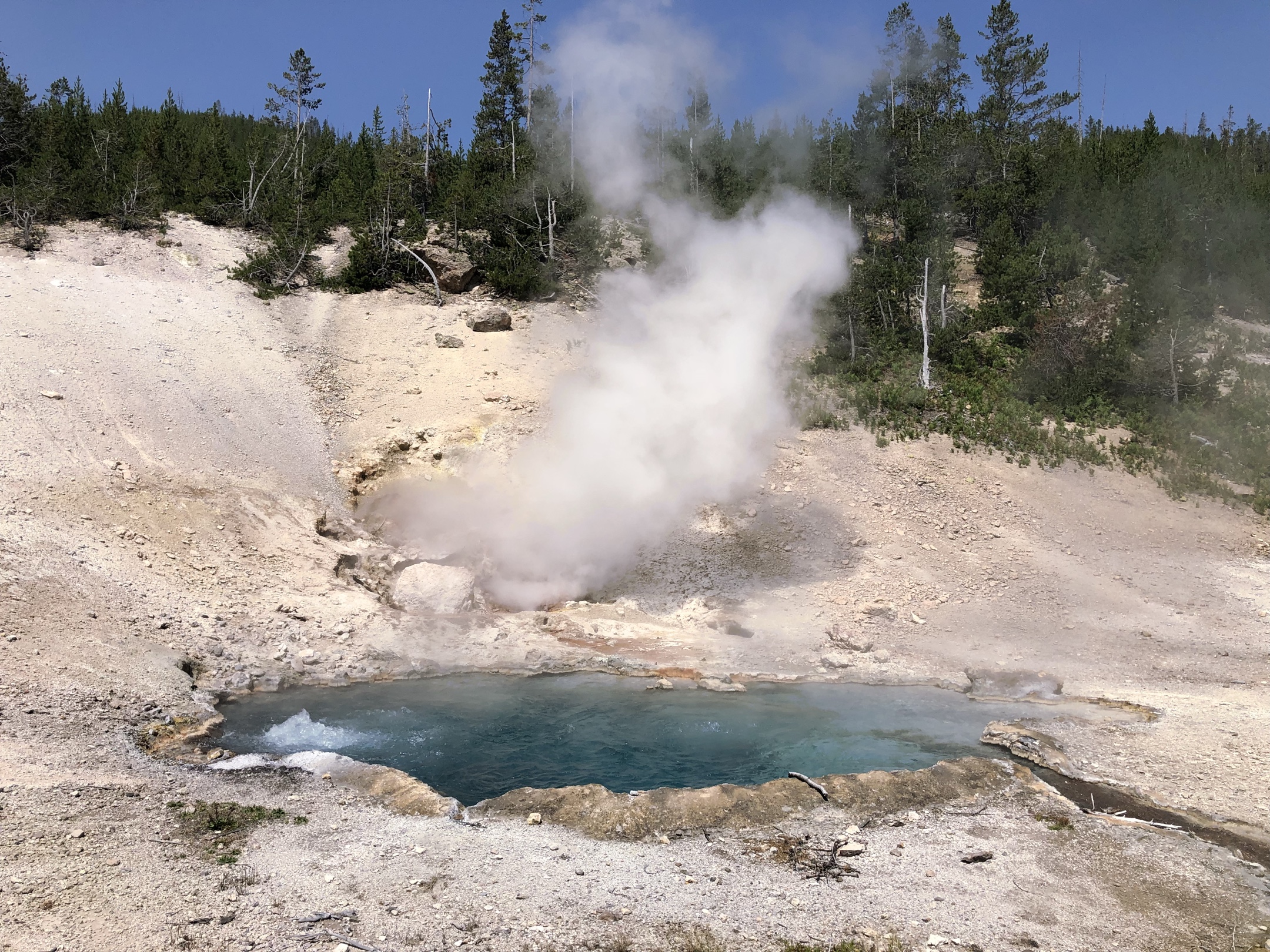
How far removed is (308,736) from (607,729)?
3.45 m

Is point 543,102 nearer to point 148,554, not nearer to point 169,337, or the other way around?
point 169,337

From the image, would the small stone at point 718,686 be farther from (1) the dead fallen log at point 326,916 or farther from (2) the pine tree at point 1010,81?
(2) the pine tree at point 1010,81

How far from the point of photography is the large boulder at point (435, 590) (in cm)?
1309

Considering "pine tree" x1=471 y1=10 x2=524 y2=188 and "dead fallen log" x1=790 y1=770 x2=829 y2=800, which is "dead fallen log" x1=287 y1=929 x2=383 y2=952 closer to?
"dead fallen log" x1=790 y1=770 x2=829 y2=800

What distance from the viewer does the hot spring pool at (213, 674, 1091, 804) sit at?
8.76 metres

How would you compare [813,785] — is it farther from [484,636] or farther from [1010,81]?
[1010,81]

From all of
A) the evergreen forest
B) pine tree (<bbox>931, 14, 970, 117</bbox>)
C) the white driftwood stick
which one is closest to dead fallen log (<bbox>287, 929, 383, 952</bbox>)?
the evergreen forest

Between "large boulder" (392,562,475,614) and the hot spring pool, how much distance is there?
1722 millimetres

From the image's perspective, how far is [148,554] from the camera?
493 inches

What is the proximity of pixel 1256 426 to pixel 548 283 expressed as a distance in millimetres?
19695

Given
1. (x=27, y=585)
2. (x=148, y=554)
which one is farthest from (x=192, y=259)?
(x=27, y=585)

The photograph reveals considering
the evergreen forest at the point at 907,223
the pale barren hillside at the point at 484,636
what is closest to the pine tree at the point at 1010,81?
the evergreen forest at the point at 907,223

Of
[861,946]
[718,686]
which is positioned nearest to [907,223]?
[718,686]

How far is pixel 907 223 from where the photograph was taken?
90.2 ft
